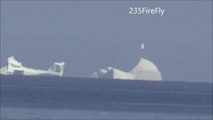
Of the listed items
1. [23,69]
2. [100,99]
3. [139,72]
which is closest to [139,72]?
[139,72]

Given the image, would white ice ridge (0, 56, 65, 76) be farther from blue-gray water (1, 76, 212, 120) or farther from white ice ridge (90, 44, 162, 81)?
white ice ridge (90, 44, 162, 81)

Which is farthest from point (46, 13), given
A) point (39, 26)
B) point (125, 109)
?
point (125, 109)

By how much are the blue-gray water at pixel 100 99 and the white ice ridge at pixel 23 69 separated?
1.87 ft

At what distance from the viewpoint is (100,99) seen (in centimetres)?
4850

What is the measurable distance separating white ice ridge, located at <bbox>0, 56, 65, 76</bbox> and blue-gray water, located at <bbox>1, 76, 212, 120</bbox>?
22.5 inches

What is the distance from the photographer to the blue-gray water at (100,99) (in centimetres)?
3519

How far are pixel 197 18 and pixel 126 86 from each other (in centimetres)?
502

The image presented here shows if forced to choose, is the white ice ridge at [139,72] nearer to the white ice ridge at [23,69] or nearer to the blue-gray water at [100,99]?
the blue-gray water at [100,99]

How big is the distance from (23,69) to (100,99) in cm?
1002

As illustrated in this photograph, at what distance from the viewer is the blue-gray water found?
35.2m

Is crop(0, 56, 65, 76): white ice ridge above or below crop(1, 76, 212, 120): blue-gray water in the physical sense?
above

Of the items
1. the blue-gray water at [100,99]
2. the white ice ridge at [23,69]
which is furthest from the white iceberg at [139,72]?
the white ice ridge at [23,69]

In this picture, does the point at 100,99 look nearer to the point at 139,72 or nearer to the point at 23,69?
the point at 139,72

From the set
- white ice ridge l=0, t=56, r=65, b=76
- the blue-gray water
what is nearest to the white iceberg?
the blue-gray water
